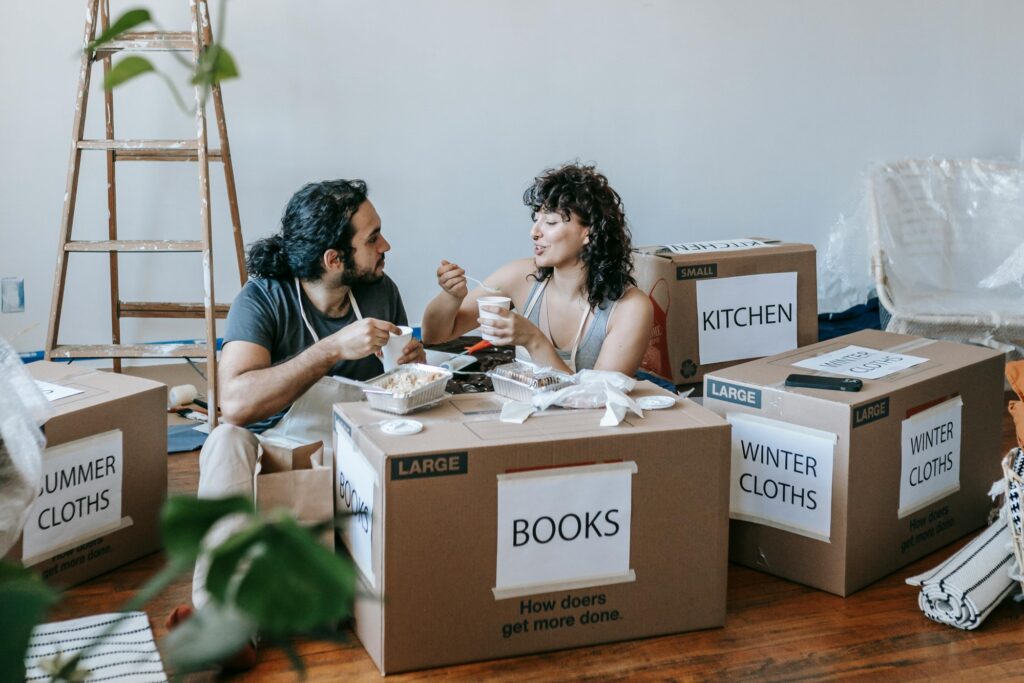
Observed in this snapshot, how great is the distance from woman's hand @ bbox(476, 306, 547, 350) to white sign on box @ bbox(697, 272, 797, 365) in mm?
699

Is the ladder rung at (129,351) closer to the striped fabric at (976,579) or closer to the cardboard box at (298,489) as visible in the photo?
the cardboard box at (298,489)

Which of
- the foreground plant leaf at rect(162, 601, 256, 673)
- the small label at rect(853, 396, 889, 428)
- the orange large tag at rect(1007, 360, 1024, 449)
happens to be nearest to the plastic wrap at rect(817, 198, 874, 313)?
the orange large tag at rect(1007, 360, 1024, 449)

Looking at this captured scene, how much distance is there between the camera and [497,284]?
2.97 m

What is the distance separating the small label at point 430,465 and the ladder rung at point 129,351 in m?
1.71

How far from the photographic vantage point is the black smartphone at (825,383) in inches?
92.4

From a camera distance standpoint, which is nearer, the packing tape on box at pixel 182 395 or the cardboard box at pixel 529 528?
the cardboard box at pixel 529 528

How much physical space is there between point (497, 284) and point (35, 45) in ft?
6.08

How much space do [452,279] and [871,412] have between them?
3.37 ft

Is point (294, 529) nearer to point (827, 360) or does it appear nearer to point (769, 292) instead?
point (827, 360)

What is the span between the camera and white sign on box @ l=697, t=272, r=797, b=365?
3.07 metres

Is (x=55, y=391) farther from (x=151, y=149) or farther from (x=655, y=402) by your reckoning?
(x=655, y=402)

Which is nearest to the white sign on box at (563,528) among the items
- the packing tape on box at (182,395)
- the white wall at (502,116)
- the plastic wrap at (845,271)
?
the packing tape on box at (182,395)

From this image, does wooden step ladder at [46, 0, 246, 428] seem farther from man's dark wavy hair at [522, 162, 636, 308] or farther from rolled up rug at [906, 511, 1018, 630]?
rolled up rug at [906, 511, 1018, 630]

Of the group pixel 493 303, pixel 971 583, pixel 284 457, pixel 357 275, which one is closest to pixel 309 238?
pixel 357 275
